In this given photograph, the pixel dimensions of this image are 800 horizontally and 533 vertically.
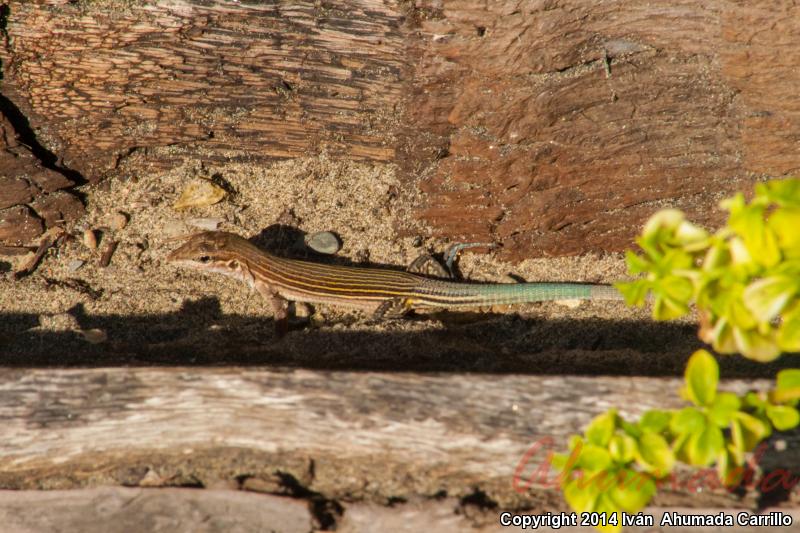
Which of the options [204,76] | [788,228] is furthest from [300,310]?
[788,228]

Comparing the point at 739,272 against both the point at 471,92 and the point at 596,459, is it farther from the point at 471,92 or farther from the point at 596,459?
the point at 471,92

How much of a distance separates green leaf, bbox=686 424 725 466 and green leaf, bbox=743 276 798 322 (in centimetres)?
30

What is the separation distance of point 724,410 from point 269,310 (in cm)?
267

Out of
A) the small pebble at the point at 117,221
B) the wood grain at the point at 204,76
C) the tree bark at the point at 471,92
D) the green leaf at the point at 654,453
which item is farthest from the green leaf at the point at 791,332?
the small pebble at the point at 117,221

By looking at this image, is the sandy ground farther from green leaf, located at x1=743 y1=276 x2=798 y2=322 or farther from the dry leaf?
green leaf, located at x1=743 y1=276 x2=798 y2=322

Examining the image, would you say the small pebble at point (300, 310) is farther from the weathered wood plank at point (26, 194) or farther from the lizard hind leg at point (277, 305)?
the weathered wood plank at point (26, 194)

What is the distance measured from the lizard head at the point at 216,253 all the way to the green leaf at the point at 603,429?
8.53 ft

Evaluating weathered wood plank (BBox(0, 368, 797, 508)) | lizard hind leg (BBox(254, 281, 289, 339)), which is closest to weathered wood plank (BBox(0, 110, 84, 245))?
lizard hind leg (BBox(254, 281, 289, 339))

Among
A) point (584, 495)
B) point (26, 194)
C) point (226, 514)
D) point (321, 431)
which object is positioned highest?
point (26, 194)

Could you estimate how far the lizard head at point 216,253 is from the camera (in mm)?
3613

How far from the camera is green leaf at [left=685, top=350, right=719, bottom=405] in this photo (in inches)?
54.5

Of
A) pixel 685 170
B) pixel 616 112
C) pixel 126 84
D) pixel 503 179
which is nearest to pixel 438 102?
pixel 503 179

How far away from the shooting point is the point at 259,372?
2.37 meters

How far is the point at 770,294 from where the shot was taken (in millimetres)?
1189
